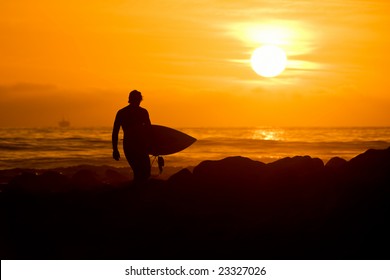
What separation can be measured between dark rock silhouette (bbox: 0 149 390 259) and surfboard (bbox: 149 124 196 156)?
1.38m

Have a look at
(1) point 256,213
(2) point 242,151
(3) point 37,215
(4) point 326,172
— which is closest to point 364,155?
(4) point 326,172

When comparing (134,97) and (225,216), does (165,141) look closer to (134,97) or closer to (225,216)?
(134,97)

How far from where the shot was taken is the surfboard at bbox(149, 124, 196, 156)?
472 inches

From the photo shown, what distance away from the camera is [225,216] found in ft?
30.5

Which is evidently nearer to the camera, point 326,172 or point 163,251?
point 163,251

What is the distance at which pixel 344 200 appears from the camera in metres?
9.05

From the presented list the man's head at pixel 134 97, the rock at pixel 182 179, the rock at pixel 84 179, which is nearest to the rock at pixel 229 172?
the rock at pixel 182 179

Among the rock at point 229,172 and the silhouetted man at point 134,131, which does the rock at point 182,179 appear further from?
the silhouetted man at point 134,131

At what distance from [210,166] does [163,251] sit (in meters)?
2.04

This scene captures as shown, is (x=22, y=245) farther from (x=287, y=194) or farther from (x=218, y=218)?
(x=287, y=194)

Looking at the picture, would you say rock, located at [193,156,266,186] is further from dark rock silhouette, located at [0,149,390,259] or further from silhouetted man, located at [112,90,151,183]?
silhouetted man, located at [112,90,151,183]

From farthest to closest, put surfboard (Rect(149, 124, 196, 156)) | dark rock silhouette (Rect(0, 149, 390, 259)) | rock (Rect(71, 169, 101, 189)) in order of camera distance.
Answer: rock (Rect(71, 169, 101, 189)), surfboard (Rect(149, 124, 196, 156)), dark rock silhouette (Rect(0, 149, 390, 259))

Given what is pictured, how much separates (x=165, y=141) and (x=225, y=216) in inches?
129

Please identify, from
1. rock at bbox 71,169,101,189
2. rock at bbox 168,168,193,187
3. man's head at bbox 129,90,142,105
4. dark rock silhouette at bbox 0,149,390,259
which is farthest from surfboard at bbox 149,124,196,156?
rock at bbox 71,169,101,189
